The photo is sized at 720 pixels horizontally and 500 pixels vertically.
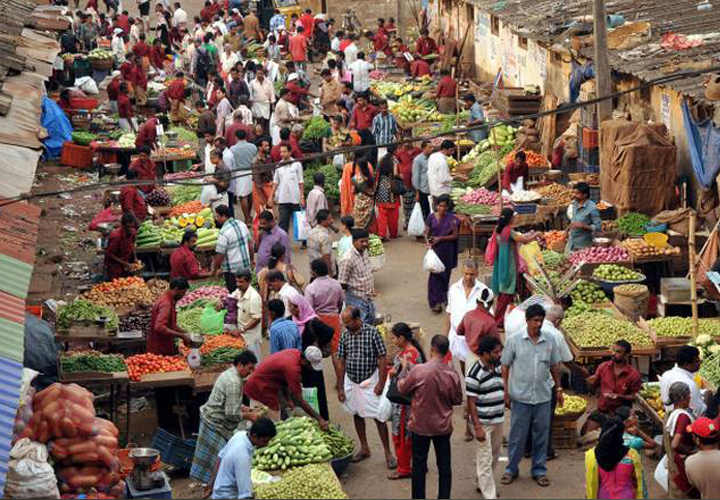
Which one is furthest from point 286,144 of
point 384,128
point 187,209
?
point 384,128

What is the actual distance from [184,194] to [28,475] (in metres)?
10.5

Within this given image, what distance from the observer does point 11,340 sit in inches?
400

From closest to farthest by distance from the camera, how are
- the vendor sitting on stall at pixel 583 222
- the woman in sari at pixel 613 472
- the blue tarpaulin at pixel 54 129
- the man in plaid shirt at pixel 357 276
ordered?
1. the woman in sari at pixel 613 472
2. the man in plaid shirt at pixel 357 276
3. the vendor sitting on stall at pixel 583 222
4. the blue tarpaulin at pixel 54 129

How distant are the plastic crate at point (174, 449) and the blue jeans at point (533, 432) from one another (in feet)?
9.24

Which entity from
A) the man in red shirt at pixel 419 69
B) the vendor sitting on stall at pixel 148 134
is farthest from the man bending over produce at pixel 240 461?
the man in red shirt at pixel 419 69

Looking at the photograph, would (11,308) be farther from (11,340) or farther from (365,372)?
(365,372)

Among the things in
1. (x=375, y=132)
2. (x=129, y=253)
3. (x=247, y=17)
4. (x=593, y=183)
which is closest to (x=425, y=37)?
(x=247, y=17)

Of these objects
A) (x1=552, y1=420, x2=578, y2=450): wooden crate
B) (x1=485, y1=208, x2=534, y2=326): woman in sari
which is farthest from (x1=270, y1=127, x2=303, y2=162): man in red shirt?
(x1=552, y1=420, x2=578, y2=450): wooden crate

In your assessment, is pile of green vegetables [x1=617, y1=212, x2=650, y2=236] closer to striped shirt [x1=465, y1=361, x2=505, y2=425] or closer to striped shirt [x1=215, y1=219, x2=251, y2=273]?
striped shirt [x1=215, y1=219, x2=251, y2=273]

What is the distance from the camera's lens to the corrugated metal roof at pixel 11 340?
9.88m

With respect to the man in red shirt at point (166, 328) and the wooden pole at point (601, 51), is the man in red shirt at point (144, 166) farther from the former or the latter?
the wooden pole at point (601, 51)

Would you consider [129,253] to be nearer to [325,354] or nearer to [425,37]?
[325,354]

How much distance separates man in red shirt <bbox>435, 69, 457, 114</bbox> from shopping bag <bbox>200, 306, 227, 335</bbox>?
12.4 m

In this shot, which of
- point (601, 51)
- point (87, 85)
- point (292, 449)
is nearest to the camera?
point (292, 449)
